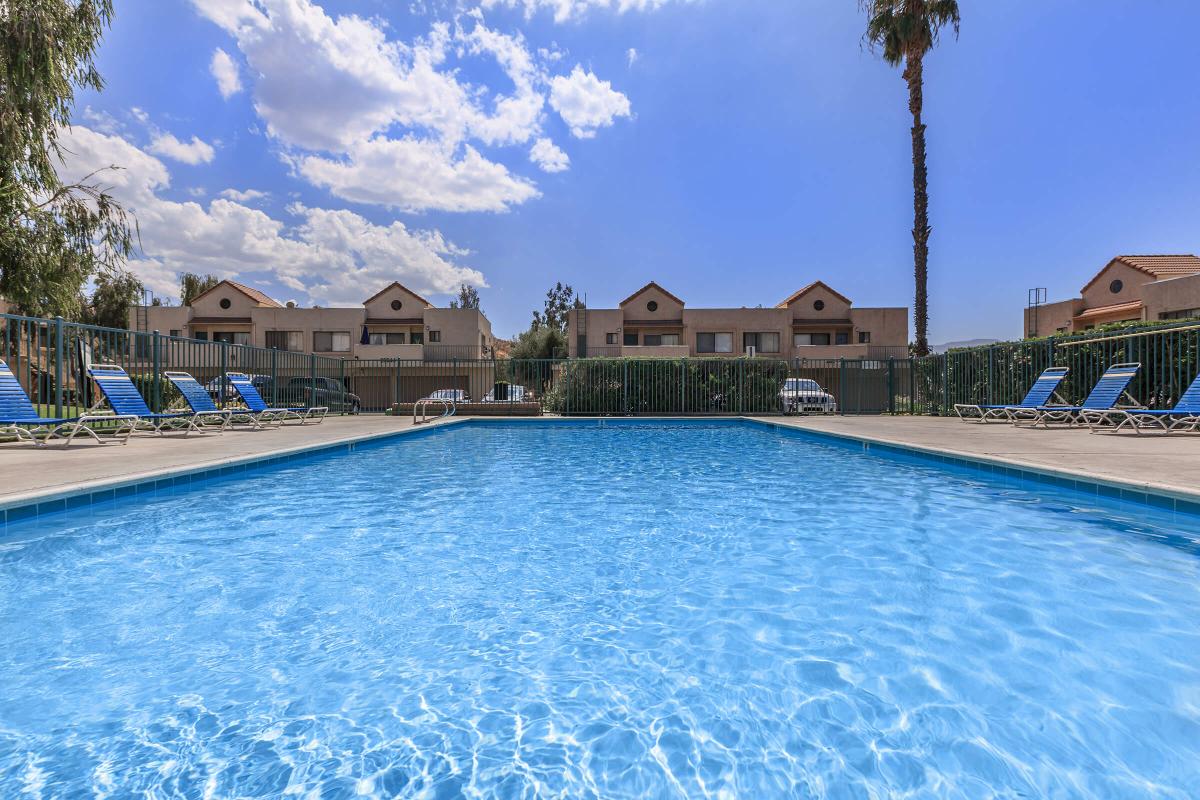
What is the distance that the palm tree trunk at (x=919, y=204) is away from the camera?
18.0 m

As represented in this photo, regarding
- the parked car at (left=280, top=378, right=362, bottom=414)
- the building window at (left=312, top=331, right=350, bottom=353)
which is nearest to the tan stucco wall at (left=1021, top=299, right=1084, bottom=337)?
the parked car at (left=280, top=378, right=362, bottom=414)

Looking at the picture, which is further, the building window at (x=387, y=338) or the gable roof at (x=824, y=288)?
the building window at (x=387, y=338)

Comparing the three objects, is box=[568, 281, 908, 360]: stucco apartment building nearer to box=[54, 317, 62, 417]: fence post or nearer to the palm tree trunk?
the palm tree trunk

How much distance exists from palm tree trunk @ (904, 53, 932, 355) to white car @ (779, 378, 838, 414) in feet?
10.8

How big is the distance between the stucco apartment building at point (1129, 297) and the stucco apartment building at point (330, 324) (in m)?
33.5

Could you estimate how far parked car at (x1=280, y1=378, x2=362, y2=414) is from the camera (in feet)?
57.6

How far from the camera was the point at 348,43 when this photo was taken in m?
13.2

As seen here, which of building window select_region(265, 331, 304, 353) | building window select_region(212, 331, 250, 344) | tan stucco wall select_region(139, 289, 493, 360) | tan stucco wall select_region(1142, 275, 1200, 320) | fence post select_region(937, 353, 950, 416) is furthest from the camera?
building window select_region(212, 331, 250, 344)

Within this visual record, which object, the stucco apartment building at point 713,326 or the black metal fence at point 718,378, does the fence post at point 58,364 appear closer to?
the black metal fence at point 718,378

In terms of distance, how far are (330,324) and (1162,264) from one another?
45156 mm

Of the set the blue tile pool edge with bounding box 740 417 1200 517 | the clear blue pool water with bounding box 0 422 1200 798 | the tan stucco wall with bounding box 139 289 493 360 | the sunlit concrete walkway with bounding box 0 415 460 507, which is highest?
the tan stucco wall with bounding box 139 289 493 360

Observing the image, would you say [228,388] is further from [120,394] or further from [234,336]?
[234,336]

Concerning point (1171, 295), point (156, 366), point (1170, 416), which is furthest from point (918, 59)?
point (156, 366)

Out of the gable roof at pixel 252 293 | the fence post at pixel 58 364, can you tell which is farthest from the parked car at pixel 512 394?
the gable roof at pixel 252 293
